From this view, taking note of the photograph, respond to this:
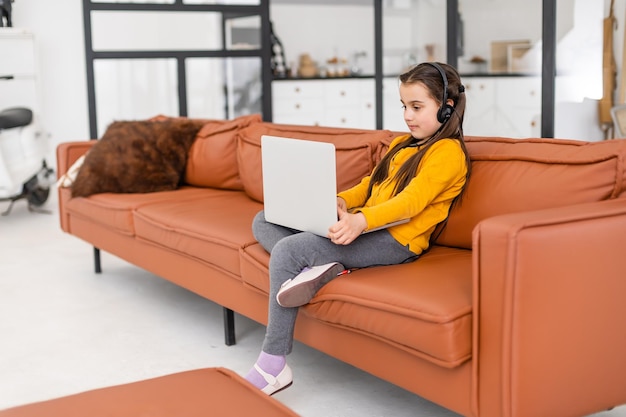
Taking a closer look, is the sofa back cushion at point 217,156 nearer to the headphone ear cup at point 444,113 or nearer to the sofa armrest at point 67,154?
the sofa armrest at point 67,154

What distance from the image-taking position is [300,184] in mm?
2248

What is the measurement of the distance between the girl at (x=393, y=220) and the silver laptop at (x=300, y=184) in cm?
5

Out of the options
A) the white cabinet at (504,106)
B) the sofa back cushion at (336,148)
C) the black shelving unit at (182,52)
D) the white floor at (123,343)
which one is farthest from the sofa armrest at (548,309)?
the black shelving unit at (182,52)

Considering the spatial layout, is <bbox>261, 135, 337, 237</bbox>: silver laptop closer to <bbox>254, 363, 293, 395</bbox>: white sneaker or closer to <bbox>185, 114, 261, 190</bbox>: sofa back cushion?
<bbox>254, 363, 293, 395</bbox>: white sneaker

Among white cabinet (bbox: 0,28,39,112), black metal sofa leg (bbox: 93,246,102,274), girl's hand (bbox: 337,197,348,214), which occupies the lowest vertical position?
black metal sofa leg (bbox: 93,246,102,274)

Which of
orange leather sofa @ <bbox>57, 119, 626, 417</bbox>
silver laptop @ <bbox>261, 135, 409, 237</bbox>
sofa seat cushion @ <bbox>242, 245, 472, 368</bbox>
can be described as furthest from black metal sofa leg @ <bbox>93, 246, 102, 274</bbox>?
sofa seat cushion @ <bbox>242, 245, 472, 368</bbox>

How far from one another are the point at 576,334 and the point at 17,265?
3157 mm

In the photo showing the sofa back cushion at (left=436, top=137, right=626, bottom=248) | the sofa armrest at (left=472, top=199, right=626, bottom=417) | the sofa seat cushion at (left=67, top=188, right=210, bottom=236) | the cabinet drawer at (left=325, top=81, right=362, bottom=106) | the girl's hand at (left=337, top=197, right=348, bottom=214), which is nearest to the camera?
the sofa armrest at (left=472, top=199, right=626, bottom=417)

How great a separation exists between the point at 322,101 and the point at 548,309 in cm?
455

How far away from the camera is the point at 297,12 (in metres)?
7.10

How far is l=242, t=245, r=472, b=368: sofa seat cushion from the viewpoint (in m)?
1.81

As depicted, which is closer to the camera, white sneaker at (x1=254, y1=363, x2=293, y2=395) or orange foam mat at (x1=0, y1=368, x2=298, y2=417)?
orange foam mat at (x1=0, y1=368, x2=298, y2=417)

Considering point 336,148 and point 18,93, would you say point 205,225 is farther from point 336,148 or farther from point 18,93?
point 18,93

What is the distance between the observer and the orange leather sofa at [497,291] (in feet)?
5.66
